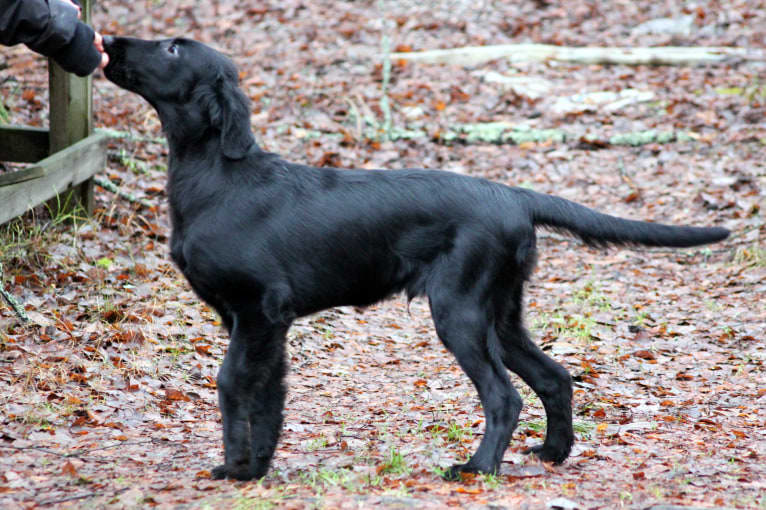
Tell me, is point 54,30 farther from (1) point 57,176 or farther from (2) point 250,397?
(1) point 57,176

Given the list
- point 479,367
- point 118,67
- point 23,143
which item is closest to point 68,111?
point 23,143

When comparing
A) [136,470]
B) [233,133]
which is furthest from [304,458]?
[233,133]

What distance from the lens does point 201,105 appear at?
12.2ft

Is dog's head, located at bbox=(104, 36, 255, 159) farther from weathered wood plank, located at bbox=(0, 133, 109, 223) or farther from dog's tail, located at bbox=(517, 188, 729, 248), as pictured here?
weathered wood plank, located at bbox=(0, 133, 109, 223)

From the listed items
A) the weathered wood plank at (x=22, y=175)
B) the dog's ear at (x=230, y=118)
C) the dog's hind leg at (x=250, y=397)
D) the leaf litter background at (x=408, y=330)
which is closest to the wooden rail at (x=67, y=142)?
the leaf litter background at (x=408, y=330)

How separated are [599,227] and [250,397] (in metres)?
1.76

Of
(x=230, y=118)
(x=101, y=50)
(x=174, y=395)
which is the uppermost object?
(x=101, y=50)

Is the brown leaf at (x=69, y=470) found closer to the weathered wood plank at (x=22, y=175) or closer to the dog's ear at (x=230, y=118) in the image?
the dog's ear at (x=230, y=118)

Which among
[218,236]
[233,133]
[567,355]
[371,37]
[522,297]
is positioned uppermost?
[371,37]

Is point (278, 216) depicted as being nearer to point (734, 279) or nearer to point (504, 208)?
point (504, 208)

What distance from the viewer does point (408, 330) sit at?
21.1ft

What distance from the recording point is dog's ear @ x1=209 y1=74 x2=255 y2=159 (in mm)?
3641

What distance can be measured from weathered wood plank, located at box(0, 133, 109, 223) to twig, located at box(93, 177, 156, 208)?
396mm

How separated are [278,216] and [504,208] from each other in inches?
40.9
